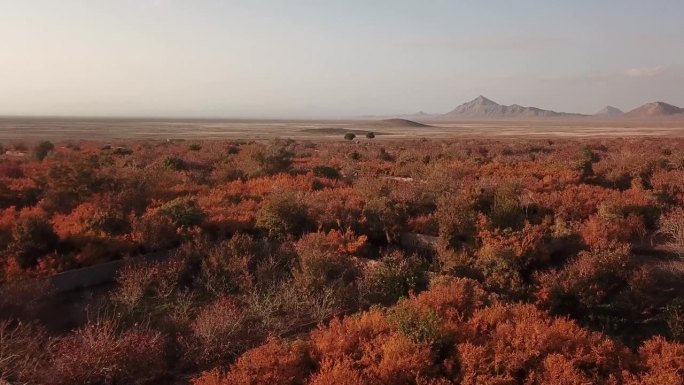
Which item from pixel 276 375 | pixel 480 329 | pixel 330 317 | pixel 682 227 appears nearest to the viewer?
pixel 276 375

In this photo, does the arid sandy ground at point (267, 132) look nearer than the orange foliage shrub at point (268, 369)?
No

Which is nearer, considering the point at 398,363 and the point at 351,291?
the point at 398,363

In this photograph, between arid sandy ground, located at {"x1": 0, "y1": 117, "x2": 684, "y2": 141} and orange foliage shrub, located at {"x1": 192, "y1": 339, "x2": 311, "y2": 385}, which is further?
arid sandy ground, located at {"x1": 0, "y1": 117, "x2": 684, "y2": 141}

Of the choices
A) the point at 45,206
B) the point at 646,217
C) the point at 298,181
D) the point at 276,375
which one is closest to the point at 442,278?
the point at 276,375

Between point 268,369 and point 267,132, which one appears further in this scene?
point 267,132

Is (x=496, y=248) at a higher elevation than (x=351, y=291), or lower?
higher

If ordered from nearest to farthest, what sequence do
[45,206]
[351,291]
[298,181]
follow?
[351,291] → [45,206] → [298,181]

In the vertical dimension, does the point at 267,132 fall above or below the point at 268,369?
below

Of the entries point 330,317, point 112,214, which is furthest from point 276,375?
point 112,214

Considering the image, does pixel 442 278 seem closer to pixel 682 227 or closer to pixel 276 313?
pixel 276 313
